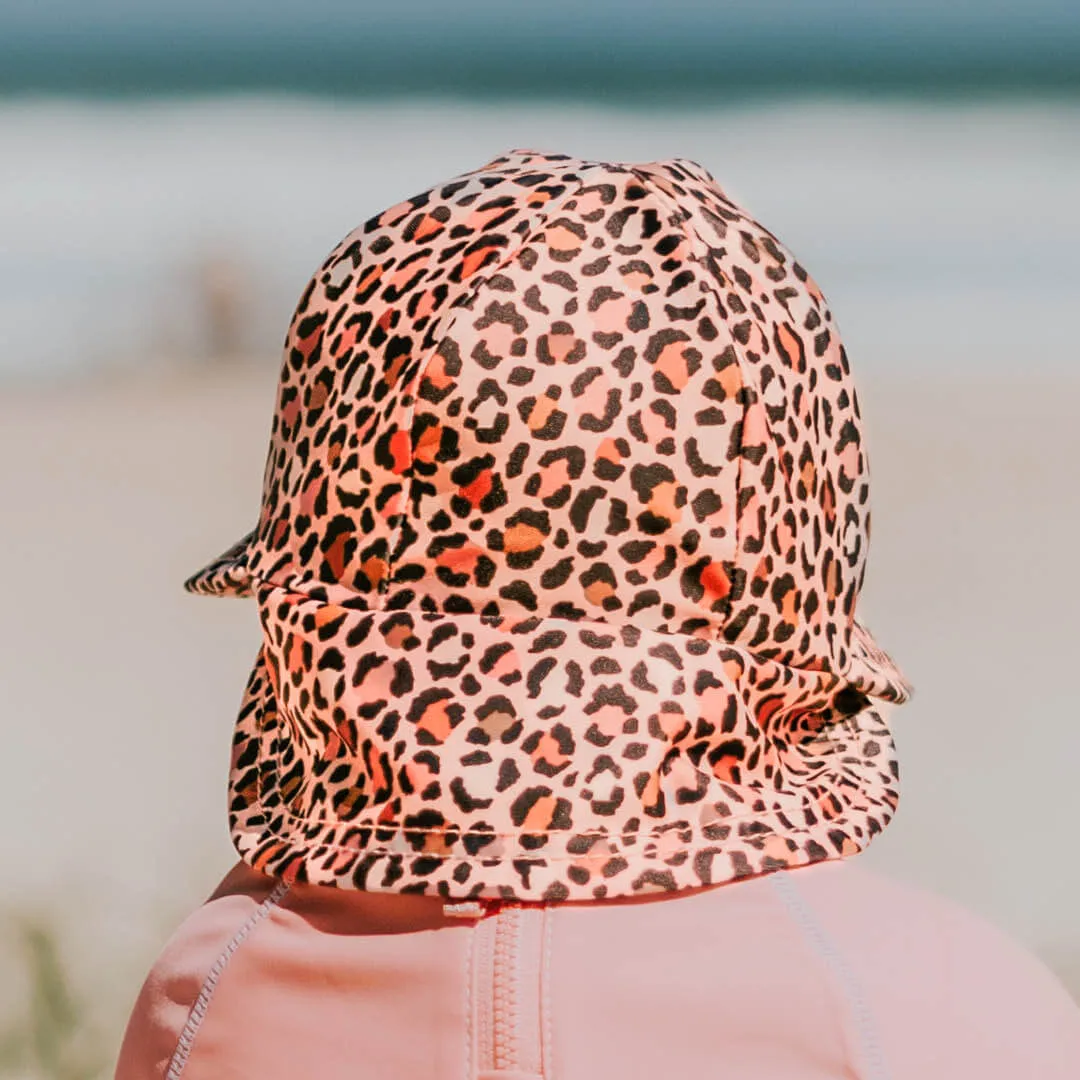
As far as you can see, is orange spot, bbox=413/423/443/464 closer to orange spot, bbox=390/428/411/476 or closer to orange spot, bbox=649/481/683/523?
orange spot, bbox=390/428/411/476

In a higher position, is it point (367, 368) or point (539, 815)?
point (367, 368)

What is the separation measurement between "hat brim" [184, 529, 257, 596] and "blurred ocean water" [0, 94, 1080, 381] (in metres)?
4.20

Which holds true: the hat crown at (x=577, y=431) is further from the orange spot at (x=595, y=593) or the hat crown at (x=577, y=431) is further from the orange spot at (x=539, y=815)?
the orange spot at (x=539, y=815)

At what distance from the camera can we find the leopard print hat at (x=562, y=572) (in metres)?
0.83

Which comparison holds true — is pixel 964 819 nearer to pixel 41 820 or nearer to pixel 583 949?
pixel 41 820

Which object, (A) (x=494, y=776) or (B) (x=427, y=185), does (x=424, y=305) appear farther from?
(B) (x=427, y=185)

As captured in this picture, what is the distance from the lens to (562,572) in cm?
85

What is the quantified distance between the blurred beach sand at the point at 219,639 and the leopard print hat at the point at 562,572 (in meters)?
1.79

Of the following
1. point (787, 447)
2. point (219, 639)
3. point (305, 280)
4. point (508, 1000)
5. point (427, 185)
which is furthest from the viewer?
point (427, 185)

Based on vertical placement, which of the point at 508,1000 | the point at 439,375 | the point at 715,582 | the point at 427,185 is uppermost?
the point at 427,185

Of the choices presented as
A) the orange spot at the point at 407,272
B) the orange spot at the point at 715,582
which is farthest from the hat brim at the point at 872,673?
the orange spot at the point at 407,272

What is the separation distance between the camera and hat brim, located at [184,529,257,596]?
3.16ft

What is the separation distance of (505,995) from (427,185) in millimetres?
5493

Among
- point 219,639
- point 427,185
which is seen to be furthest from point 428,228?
point 427,185
